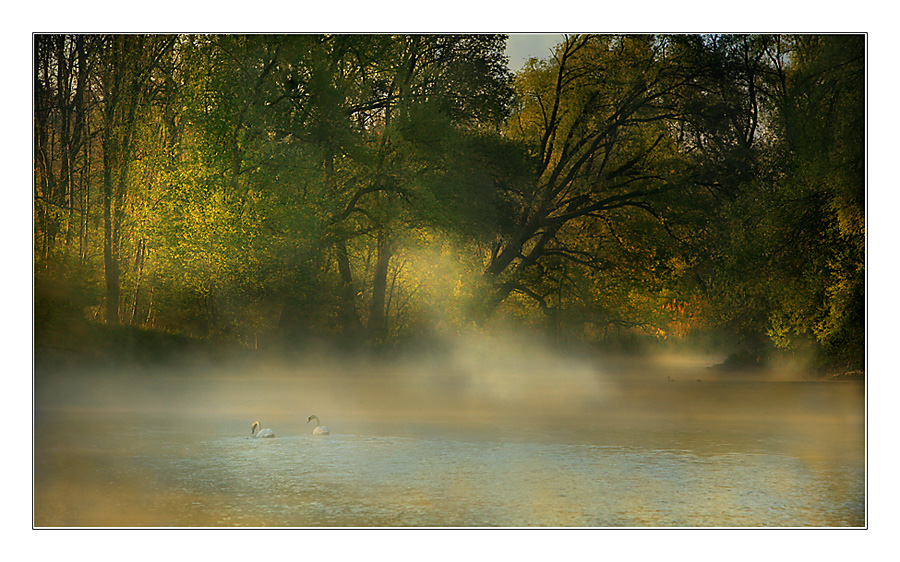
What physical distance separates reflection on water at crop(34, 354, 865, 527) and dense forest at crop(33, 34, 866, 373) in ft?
5.34

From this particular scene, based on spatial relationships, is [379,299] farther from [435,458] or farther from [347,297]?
[435,458]

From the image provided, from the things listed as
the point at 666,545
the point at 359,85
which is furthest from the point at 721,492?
the point at 359,85

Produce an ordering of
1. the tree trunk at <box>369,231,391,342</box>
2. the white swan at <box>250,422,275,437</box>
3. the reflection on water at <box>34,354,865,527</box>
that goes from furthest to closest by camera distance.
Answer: the tree trunk at <box>369,231,391,342</box> < the white swan at <box>250,422,275,437</box> < the reflection on water at <box>34,354,865,527</box>

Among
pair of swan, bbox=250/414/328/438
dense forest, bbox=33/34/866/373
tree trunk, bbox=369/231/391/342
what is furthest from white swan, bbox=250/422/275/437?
tree trunk, bbox=369/231/391/342

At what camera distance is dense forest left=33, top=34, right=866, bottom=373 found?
46.7 ft

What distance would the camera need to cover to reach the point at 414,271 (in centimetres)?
1908

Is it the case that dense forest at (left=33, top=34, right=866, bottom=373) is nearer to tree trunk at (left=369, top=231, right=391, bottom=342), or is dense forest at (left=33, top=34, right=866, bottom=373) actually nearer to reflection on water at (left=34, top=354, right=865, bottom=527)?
tree trunk at (left=369, top=231, right=391, bottom=342)

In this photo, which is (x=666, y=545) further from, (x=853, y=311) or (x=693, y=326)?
(x=693, y=326)

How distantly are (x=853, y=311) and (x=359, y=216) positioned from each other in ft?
31.0

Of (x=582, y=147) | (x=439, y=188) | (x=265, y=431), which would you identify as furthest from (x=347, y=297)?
(x=265, y=431)

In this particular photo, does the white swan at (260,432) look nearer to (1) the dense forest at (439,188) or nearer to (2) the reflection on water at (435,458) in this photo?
(2) the reflection on water at (435,458)

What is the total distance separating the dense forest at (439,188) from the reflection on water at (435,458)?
163cm

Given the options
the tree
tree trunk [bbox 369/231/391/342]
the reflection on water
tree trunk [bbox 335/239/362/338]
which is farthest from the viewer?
tree trunk [bbox 369/231/391/342]

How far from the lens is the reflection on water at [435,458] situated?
792cm
